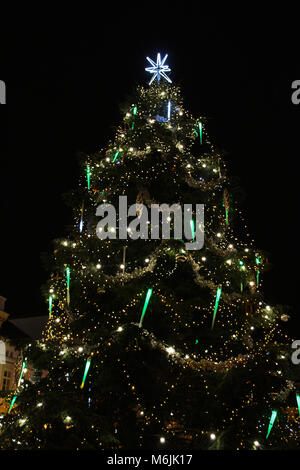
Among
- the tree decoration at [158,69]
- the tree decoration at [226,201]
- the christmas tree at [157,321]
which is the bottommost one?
the christmas tree at [157,321]

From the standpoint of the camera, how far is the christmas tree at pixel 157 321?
6.45 m

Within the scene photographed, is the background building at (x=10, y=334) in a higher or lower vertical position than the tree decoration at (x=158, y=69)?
lower

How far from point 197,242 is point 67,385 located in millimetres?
3703

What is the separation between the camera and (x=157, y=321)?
8.19 metres

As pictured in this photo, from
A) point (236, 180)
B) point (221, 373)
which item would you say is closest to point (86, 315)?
point (221, 373)

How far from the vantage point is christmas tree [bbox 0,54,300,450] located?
21.1 ft

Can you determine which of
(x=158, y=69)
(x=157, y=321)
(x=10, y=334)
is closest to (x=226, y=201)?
(x=157, y=321)

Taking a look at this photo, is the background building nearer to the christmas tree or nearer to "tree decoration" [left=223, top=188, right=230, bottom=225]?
the christmas tree

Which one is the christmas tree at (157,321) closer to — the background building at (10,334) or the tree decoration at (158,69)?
the tree decoration at (158,69)

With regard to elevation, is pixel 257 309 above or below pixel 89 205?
below

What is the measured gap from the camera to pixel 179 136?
10727 mm

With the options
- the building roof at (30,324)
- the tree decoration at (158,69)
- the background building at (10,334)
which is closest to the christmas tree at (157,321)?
the tree decoration at (158,69)

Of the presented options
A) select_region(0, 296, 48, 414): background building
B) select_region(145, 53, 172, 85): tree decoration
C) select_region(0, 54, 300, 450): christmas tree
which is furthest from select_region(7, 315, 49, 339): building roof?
select_region(145, 53, 172, 85): tree decoration
